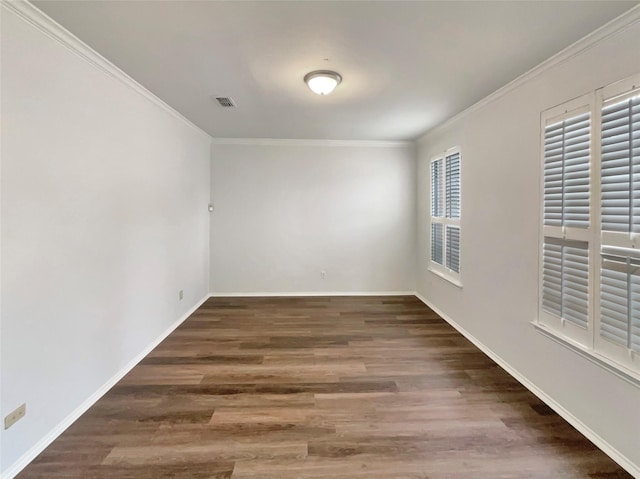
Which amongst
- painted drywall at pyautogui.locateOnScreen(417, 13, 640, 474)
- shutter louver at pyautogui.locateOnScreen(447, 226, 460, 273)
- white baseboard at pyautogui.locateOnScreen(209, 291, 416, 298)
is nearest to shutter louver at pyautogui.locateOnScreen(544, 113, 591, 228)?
painted drywall at pyautogui.locateOnScreen(417, 13, 640, 474)

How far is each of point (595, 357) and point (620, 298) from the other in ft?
1.33

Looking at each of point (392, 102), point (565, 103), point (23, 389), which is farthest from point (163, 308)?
point (565, 103)

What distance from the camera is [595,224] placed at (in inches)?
73.7

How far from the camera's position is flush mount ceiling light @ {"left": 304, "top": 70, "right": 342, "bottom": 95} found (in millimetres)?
2398

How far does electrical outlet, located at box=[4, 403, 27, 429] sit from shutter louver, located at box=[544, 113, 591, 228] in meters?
3.53

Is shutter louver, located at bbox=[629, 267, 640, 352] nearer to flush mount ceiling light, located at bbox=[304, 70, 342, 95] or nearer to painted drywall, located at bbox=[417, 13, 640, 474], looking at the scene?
painted drywall, located at bbox=[417, 13, 640, 474]

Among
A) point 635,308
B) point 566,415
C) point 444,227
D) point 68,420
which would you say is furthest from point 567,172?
point 68,420

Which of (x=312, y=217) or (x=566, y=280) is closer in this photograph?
(x=566, y=280)

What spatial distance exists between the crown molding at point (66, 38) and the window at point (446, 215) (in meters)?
3.50

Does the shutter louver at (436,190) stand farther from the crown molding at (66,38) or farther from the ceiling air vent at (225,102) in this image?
the crown molding at (66,38)

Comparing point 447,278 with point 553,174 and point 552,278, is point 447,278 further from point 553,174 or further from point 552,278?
point 553,174

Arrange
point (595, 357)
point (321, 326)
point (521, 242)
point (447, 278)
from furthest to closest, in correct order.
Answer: point (447, 278)
point (321, 326)
point (521, 242)
point (595, 357)

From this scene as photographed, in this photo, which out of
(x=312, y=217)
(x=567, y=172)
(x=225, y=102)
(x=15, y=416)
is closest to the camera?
(x=15, y=416)

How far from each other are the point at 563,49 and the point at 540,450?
2.57m
